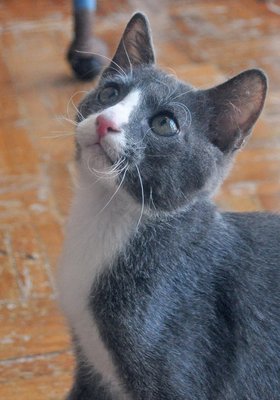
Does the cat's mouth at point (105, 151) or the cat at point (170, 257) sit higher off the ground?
the cat's mouth at point (105, 151)

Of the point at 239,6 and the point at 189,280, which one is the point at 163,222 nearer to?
the point at 189,280

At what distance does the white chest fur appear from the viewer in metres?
1.12

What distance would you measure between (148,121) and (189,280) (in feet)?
0.79

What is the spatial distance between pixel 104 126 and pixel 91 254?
0.22 meters

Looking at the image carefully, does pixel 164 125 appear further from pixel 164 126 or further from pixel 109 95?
pixel 109 95

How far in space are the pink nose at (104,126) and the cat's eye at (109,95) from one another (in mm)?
101

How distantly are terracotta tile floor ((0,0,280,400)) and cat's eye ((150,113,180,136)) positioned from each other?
248mm

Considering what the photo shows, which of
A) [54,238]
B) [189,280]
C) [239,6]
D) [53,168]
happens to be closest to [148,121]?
[189,280]

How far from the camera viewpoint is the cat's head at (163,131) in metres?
1.03

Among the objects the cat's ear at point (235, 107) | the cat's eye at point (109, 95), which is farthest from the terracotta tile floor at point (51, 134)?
the cat's ear at point (235, 107)

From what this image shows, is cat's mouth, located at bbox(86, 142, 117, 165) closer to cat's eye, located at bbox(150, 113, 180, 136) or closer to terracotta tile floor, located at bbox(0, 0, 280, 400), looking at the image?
cat's eye, located at bbox(150, 113, 180, 136)

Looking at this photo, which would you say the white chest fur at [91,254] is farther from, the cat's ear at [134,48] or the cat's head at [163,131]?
the cat's ear at [134,48]

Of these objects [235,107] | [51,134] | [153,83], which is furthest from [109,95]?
[51,134]

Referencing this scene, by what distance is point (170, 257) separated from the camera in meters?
1.11
